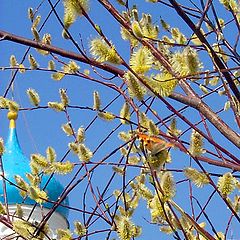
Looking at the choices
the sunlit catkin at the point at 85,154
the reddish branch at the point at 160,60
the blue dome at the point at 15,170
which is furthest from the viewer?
the blue dome at the point at 15,170

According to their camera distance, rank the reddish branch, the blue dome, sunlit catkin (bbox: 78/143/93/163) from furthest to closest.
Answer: the blue dome
sunlit catkin (bbox: 78/143/93/163)
the reddish branch

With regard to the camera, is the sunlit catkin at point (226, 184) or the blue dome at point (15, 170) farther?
the blue dome at point (15, 170)

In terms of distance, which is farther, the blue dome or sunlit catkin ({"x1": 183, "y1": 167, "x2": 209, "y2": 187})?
the blue dome

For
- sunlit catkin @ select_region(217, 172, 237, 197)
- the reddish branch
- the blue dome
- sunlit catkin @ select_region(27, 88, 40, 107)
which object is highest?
the blue dome

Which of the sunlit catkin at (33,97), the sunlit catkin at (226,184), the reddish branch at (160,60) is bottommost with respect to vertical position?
the sunlit catkin at (226,184)

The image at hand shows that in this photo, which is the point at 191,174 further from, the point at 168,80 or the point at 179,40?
the point at 179,40

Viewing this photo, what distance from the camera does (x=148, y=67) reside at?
1.47 metres

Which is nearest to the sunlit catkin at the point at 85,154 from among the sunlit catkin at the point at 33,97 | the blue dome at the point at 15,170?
the sunlit catkin at the point at 33,97

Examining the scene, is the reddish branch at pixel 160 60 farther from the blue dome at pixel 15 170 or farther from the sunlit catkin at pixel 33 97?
the blue dome at pixel 15 170

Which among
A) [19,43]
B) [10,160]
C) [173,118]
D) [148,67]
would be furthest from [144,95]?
[10,160]

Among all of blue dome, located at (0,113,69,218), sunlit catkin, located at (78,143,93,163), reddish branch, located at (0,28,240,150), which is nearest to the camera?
reddish branch, located at (0,28,240,150)

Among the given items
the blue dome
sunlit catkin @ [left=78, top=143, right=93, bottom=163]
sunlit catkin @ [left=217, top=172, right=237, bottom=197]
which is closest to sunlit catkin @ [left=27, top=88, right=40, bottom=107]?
sunlit catkin @ [left=78, top=143, right=93, bottom=163]

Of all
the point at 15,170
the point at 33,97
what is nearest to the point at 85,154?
the point at 33,97

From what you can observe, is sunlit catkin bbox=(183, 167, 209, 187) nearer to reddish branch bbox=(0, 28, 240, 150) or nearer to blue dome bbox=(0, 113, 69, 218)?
reddish branch bbox=(0, 28, 240, 150)
